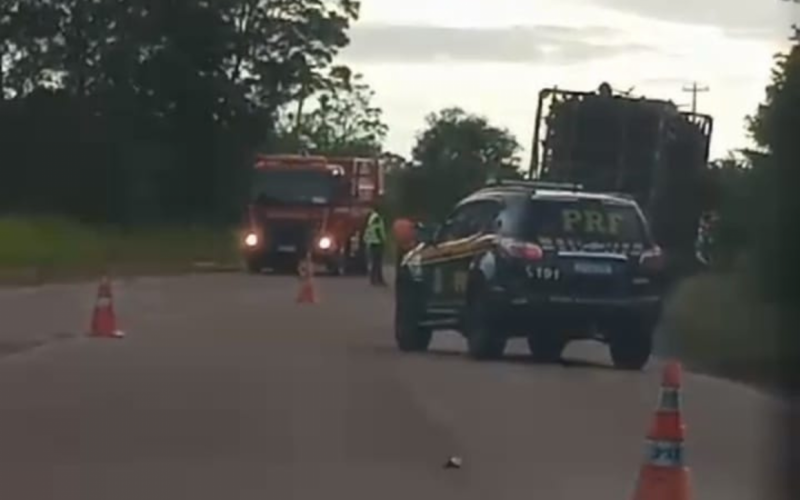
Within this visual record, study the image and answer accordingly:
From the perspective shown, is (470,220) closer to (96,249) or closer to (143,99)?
(96,249)

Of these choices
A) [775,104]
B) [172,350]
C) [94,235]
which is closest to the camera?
[172,350]

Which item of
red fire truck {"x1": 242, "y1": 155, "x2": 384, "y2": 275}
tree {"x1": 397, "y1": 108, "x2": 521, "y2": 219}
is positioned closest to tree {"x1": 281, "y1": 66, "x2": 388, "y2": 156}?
tree {"x1": 397, "y1": 108, "x2": 521, "y2": 219}

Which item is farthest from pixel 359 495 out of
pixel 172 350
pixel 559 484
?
pixel 172 350

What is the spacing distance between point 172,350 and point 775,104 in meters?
7.49

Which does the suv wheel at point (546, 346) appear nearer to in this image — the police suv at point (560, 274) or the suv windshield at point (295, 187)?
the police suv at point (560, 274)

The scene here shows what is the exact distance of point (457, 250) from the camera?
78.3 ft

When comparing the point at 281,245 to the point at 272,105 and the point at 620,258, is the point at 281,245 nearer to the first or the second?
the point at 272,105

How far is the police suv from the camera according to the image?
2252cm

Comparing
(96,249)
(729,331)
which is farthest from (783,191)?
(96,249)

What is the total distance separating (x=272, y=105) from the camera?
78.5 metres

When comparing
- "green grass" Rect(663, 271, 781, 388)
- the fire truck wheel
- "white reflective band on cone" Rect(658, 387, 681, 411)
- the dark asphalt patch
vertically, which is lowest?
the fire truck wheel

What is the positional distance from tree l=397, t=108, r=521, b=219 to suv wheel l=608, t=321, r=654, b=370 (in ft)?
96.2

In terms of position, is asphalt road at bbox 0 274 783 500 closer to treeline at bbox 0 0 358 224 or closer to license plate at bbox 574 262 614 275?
license plate at bbox 574 262 614 275

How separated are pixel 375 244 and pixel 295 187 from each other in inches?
299
